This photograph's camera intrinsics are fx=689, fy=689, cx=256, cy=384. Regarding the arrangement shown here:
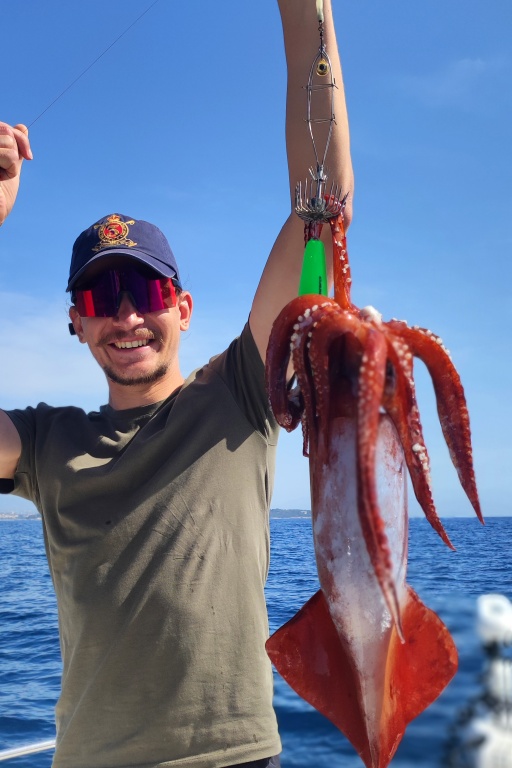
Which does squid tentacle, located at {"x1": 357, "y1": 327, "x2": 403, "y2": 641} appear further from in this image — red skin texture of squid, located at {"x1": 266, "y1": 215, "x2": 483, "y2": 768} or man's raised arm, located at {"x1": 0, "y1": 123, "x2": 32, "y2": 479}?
man's raised arm, located at {"x1": 0, "y1": 123, "x2": 32, "y2": 479}

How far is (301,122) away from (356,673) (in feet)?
7.01

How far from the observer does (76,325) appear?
13.8ft

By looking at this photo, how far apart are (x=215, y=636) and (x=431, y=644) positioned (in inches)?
57.0

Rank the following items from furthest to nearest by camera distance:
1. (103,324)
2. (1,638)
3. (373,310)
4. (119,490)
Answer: (1,638) < (103,324) < (119,490) < (373,310)

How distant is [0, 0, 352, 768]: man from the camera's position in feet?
10.1

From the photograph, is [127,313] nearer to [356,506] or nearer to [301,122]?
[301,122]

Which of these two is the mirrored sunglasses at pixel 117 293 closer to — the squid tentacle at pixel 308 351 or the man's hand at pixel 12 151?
the man's hand at pixel 12 151

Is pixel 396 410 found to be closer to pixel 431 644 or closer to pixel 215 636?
pixel 431 644

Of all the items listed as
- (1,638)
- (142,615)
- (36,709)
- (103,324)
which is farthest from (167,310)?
(1,638)

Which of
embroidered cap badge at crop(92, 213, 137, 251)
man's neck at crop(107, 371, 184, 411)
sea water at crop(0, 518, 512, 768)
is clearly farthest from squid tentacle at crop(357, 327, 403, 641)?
embroidered cap badge at crop(92, 213, 137, 251)

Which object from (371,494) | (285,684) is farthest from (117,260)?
(285,684)

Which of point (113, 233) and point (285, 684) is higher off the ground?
point (113, 233)

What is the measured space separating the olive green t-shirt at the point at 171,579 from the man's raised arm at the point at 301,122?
1.85ft

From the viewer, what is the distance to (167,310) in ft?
12.7
